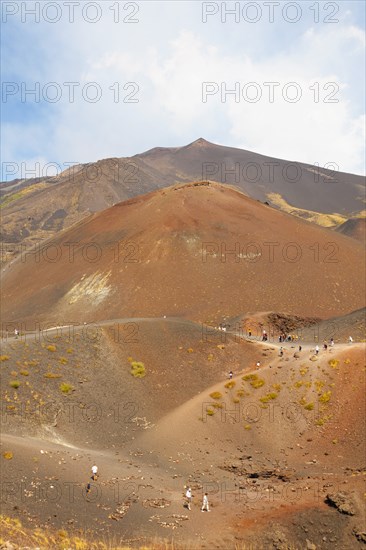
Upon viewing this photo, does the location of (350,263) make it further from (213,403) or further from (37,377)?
(37,377)

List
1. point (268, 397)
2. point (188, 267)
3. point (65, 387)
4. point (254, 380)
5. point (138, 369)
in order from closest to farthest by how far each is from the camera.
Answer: point (65, 387), point (268, 397), point (254, 380), point (138, 369), point (188, 267)

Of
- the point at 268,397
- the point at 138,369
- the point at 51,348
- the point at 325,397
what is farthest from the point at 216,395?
the point at 51,348

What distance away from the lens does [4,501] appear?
18.2 meters

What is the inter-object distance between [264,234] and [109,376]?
161 ft

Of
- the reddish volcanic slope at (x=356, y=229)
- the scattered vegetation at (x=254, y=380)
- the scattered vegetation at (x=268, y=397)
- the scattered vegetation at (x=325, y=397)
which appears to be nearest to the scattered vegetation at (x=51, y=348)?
the scattered vegetation at (x=254, y=380)

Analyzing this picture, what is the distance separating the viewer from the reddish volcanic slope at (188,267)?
60.5 m

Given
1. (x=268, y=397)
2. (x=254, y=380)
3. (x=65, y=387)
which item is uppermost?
(x=65, y=387)

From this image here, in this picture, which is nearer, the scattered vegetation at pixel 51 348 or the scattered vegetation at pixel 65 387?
the scattered vegetation at pixel 65 387

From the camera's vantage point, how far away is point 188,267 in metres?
67.4

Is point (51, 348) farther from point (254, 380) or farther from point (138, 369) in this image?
point (254, 380)

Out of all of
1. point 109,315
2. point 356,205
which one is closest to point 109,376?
point 109,315

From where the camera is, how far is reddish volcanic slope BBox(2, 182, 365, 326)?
198 ft

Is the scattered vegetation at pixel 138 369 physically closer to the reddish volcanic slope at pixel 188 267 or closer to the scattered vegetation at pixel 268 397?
the scattered vegetation at pixel 268 397

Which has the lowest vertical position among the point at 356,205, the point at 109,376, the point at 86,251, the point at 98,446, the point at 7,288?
the point at 98,446
